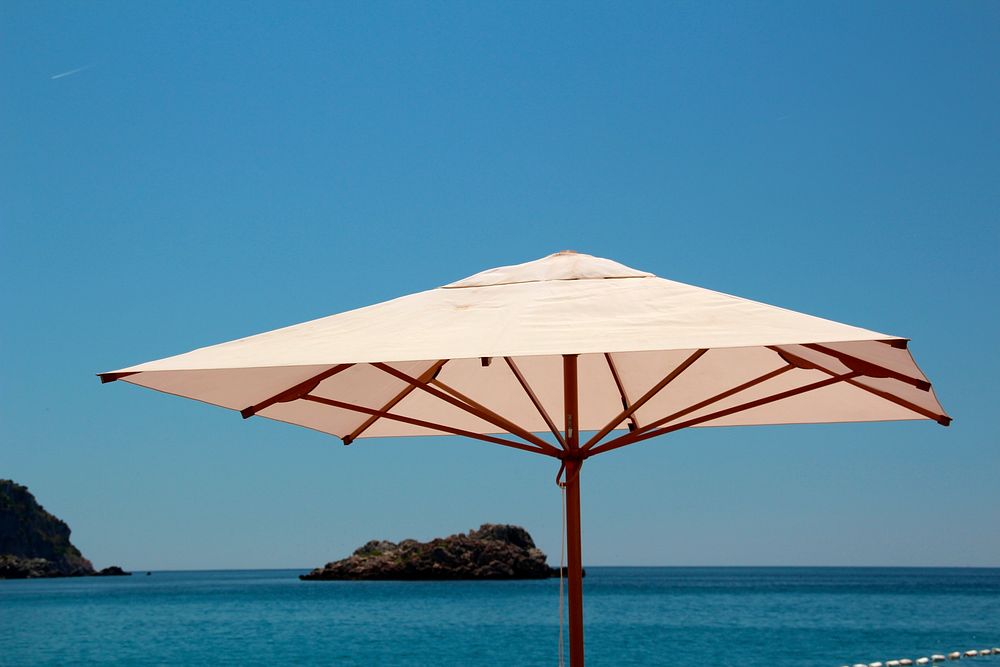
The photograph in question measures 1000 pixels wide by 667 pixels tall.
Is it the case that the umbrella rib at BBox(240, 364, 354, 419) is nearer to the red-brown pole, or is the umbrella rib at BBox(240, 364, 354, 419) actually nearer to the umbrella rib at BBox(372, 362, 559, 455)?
the umbrella rib at BBox(372, 362, 559, 455)

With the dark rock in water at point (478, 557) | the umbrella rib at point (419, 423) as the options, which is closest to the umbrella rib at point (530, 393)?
the umbrella rib at point (419, 423)

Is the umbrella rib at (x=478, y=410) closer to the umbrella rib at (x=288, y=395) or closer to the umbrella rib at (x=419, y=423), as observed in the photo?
the umbrella rib at (x=419, y=423)

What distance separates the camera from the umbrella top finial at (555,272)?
3.46 meters

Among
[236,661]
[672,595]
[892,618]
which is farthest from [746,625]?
[672,595]

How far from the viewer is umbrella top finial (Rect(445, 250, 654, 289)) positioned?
3.46 m

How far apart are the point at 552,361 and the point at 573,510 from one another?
4.24 feet

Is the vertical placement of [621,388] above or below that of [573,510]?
above

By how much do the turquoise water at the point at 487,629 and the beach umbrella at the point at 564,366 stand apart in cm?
1833

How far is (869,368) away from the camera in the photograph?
327cm

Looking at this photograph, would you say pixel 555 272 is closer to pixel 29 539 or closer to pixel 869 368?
pixel 869 368

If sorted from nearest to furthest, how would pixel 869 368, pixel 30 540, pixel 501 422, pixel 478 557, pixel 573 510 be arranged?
pixel 869 368 < pixel 501 422 < pixel 573 510 < pixel 478 557 < pixel 30 540

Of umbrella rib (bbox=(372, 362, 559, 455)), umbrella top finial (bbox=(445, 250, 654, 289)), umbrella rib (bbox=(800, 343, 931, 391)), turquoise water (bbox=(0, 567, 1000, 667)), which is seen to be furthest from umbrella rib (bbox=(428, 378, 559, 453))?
turquoise water (bbox=(0, 567, 1000, 667))

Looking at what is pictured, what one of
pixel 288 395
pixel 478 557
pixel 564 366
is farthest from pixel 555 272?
pixel 478 557

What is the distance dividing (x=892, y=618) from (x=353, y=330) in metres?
46.1
